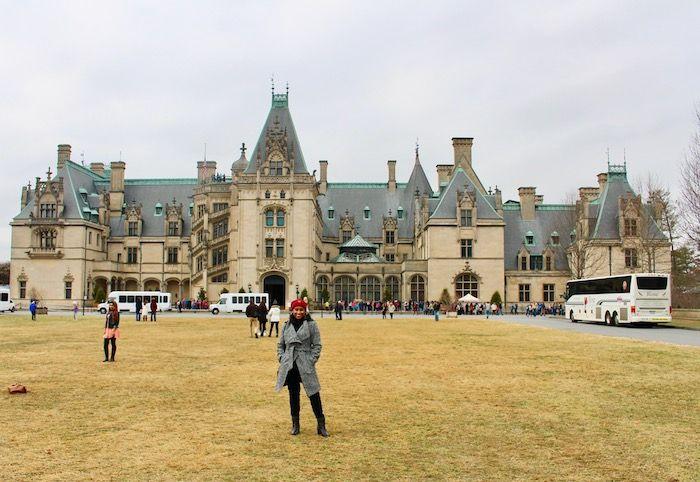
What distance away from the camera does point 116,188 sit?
98.5 meters

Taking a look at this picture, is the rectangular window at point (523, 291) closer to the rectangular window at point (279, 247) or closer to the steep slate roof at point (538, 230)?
the steep slate roof at point (538, 230)

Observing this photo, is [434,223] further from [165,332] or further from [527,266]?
[165,332]

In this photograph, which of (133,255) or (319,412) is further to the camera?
(133,255)

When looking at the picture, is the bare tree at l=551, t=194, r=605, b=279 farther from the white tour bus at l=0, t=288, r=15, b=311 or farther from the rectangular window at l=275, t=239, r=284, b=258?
the white tour bus at l=0, t=288, r=15, b=311

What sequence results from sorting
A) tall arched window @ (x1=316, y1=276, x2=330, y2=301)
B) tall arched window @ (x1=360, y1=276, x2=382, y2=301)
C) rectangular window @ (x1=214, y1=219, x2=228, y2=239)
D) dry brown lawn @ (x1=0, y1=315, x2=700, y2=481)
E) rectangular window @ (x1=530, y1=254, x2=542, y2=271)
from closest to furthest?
dry brown lawn @ (x1=0, y1=315, x2=700, y2=481), tall arched window @ (x1=316, y1=276, x2=330, y2=301), tall arched window @ (x1=360, y1=276, x2=382, y2=301), rectangular window @ (x1=214, y1=219, x2=228, y2=239), rectangular window @ (x1=530, y1=254, x2=542, y2=271)

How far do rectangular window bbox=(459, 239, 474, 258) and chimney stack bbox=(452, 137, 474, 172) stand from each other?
11322mm

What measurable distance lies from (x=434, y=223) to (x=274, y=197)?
57.9ft

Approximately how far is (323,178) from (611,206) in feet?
121

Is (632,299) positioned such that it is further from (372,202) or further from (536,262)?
(372,202)

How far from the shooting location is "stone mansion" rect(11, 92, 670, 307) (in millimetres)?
78812

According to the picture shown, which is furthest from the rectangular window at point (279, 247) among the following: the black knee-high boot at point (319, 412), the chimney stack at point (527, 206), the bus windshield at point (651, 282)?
the black knee-high boot at point (319, 412)

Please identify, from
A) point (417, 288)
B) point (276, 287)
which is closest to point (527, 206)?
point (417, 288)

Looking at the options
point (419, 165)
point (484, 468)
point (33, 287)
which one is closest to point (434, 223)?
point (419, 165)

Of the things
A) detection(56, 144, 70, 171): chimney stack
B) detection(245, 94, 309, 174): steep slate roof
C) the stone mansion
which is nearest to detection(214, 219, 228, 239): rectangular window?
the stone mansion
